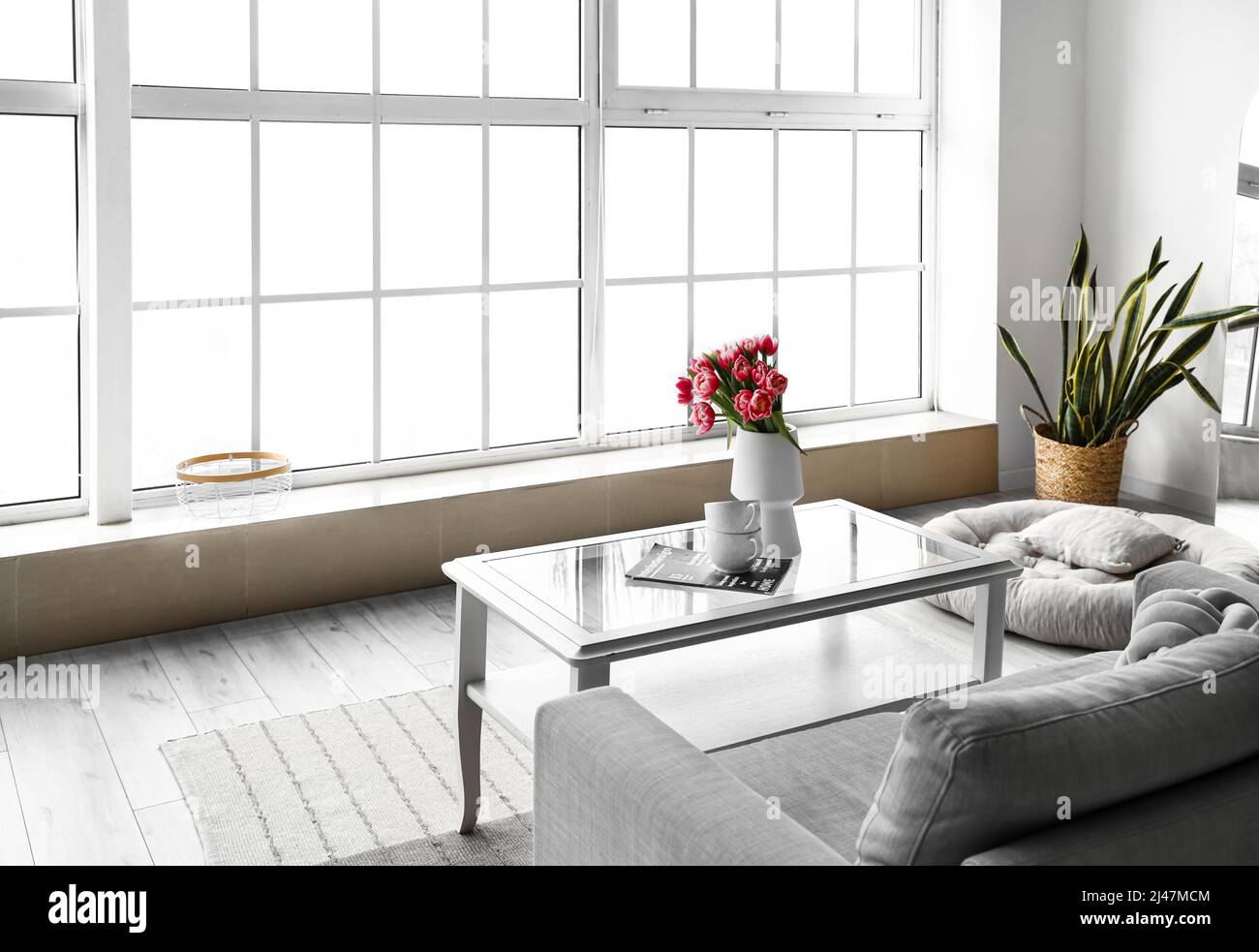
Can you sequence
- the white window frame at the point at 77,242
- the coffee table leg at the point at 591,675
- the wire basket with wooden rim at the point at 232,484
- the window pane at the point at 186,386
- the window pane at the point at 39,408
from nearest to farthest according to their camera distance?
the coffee table leg at the point at 591,675 < the white window frame at the point at 77,242 < the window pane at the point at 39,408 < the wire basket with wooden rim at the point at 232,484 < the window pane at the point at 186,386

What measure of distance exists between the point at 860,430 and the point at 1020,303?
0.86 metres

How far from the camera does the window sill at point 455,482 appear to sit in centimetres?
387

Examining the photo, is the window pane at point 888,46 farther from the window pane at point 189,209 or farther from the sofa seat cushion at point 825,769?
the sofa seat cushion at point 825,769

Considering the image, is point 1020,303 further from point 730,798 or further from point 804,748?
point 730,798

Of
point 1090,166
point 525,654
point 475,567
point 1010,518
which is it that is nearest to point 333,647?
point 525,654

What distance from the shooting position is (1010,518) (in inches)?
180

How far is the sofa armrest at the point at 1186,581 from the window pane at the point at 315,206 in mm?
2886

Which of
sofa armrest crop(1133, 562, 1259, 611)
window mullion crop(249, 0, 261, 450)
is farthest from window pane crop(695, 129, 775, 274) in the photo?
sofa armrest crop(1133, 562, 1259, 611)

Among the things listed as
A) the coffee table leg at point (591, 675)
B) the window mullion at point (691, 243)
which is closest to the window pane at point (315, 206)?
the window mullion at point (691, 243)

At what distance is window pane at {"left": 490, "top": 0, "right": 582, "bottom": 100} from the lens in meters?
4.58

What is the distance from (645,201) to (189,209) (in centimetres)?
168

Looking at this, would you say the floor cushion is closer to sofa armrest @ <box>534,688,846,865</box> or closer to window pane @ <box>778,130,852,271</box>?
window pane @ <box>778,130,852,271</box>

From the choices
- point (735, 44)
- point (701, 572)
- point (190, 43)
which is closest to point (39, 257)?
point (190, 43)

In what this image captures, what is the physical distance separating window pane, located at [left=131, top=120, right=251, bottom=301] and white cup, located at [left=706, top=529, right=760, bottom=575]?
2.11 meters
